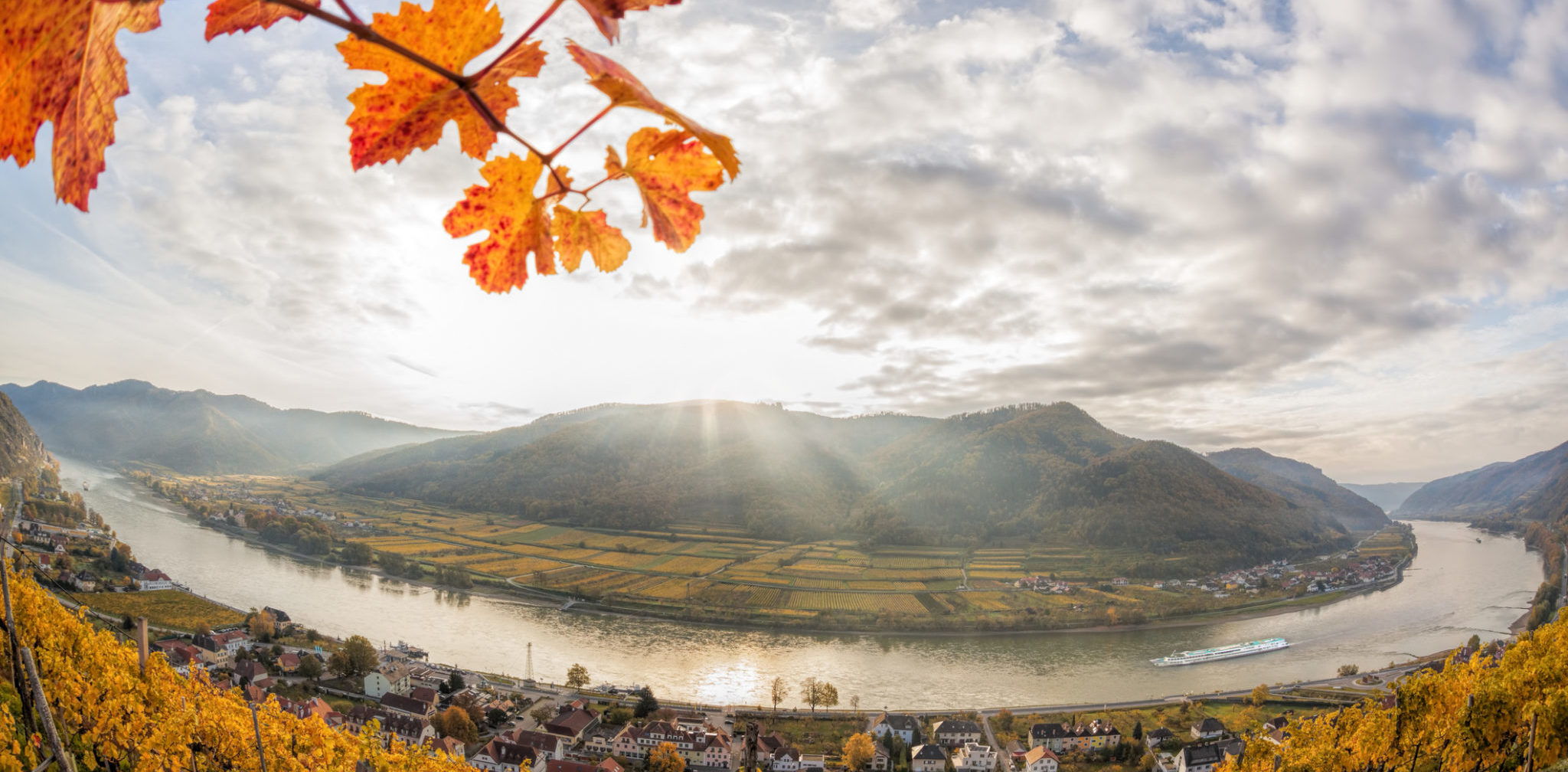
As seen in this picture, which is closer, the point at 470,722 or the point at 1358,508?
the point at 470,722

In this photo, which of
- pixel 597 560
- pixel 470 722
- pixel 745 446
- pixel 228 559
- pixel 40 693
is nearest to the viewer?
pixel 40 693

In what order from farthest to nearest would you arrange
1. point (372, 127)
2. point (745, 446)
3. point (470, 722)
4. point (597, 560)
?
point (745, 446)
point (597, 560)
point (470, 722)
point (372, 127)

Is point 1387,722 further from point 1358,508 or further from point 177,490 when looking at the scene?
point 1358,508

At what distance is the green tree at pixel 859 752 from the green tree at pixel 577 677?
941cm

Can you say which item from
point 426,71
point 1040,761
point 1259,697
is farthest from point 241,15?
point 1259,697

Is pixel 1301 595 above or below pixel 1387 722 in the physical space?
below

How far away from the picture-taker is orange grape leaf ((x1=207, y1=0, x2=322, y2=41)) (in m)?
0.43

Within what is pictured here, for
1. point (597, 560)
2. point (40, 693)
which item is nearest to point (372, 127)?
point (40, 693)

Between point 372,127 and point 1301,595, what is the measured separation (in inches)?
2083

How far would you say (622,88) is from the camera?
0.44m

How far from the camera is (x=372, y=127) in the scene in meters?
0.50

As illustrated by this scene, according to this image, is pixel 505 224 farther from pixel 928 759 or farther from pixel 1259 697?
pixel 1259 697

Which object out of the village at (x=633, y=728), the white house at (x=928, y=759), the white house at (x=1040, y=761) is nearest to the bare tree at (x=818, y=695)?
the village at (x=633, y=728)

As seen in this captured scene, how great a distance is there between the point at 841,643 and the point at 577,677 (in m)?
12.3
